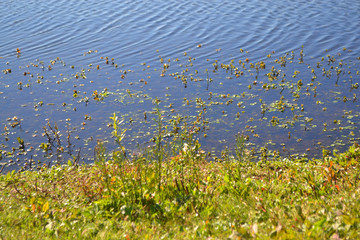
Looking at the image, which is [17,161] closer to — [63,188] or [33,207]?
[63,188]

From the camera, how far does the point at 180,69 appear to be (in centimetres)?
1579

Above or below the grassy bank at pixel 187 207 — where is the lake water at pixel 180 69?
below

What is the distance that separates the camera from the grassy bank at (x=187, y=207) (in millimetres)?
4598

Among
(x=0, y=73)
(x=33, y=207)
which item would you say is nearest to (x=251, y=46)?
(x=0, y=73)

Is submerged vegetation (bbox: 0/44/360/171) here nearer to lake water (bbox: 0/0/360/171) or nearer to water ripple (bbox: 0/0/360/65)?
lake water (bbox: 0/0/360/171)

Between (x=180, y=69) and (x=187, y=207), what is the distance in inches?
420

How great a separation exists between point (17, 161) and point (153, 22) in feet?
48.2

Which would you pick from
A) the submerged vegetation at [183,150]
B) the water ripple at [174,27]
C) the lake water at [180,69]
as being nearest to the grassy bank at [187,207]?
the submerged vegetation at [183,150]

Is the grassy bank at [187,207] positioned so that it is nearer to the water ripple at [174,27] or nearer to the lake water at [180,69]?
the lake water at [180,69]

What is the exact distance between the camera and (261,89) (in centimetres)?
1359

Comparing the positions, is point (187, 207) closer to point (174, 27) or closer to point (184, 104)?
point (184, 104)

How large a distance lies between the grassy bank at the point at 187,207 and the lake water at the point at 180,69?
3.68 meters

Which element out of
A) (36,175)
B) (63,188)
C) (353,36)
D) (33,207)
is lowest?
(353,36)

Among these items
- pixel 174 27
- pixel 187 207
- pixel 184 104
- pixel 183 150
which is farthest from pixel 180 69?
pixel 187 207
